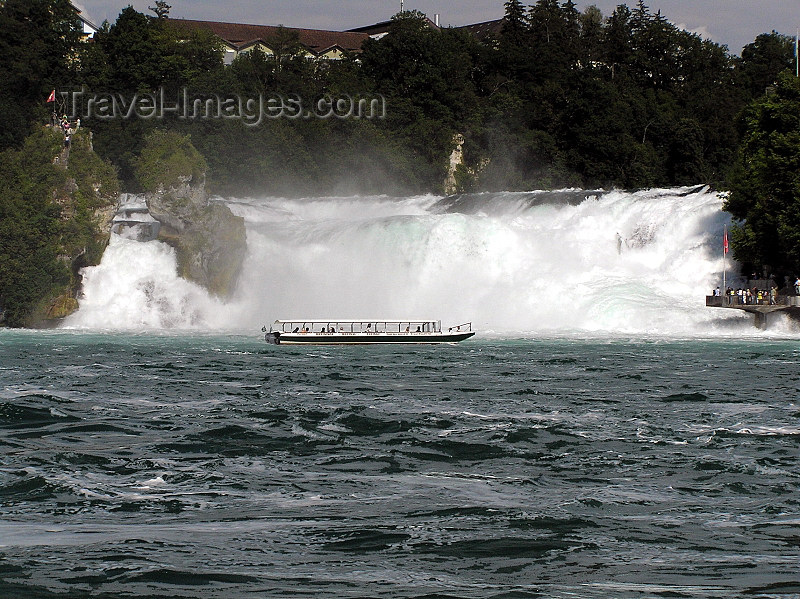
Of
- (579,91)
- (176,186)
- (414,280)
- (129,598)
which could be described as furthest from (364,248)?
(129,598)

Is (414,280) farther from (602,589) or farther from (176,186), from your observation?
(602,589)

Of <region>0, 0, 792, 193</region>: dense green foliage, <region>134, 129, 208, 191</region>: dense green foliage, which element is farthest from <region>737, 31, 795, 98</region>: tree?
<region>134, 129, 208, 191</region>: dense green foliage

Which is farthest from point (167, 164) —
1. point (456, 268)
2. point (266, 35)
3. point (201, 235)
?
point (266, 35)

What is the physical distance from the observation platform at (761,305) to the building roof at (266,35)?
69.4 m

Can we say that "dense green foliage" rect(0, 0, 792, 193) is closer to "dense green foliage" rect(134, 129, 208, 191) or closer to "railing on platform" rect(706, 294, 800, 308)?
"dense green foliage" rect(134, 129, 208, 191)

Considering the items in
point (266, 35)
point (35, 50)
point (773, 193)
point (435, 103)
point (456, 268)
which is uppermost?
point (266, 35)

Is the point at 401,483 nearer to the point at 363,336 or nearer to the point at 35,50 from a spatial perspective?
the point at 363,336

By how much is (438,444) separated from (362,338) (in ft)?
85.7

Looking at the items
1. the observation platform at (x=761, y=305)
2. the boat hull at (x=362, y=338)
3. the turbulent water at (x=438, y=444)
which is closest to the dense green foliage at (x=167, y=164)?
the turbulent water at (x=438, y=444)

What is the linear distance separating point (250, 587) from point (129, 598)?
1516 millimetres

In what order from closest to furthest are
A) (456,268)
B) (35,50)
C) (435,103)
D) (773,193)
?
(773,193) < (456,268) < (35,50) < (435,103)

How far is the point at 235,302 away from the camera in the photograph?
66.6m

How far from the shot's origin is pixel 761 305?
57094 mm

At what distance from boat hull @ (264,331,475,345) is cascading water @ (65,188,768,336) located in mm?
7028
